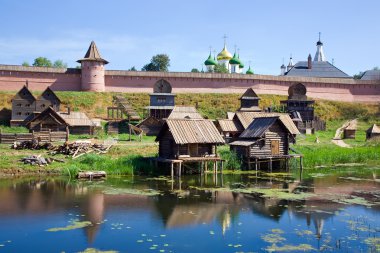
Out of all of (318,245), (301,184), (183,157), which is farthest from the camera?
(183,157)

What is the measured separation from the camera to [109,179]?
74.6 feet

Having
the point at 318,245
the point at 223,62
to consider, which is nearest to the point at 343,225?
the point at 318,245

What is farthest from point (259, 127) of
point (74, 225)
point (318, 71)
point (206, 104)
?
point (318, 71)

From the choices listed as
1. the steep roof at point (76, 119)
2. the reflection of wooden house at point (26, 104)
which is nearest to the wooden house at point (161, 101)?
the steep roof at point (76, 119)

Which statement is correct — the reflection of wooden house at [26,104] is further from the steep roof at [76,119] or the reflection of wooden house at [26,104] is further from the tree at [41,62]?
the tree at [41,62]

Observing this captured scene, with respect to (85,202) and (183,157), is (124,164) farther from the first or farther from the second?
(85,202)

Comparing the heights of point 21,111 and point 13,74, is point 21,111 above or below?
below

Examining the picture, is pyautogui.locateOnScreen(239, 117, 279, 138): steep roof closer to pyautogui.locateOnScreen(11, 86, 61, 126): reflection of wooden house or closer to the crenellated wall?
pyautogui.locateOnScreen(11, 86, 61, 126): reflection of wooden house

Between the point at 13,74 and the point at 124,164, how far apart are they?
95.8 feet

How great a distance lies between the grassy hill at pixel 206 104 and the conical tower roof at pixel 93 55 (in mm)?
3624

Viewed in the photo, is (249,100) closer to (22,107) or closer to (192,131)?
(22,107)

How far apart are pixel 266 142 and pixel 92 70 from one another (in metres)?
27.4

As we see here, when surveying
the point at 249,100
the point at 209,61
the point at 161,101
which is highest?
the point at 209,61

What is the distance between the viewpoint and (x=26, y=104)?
41.5 m
